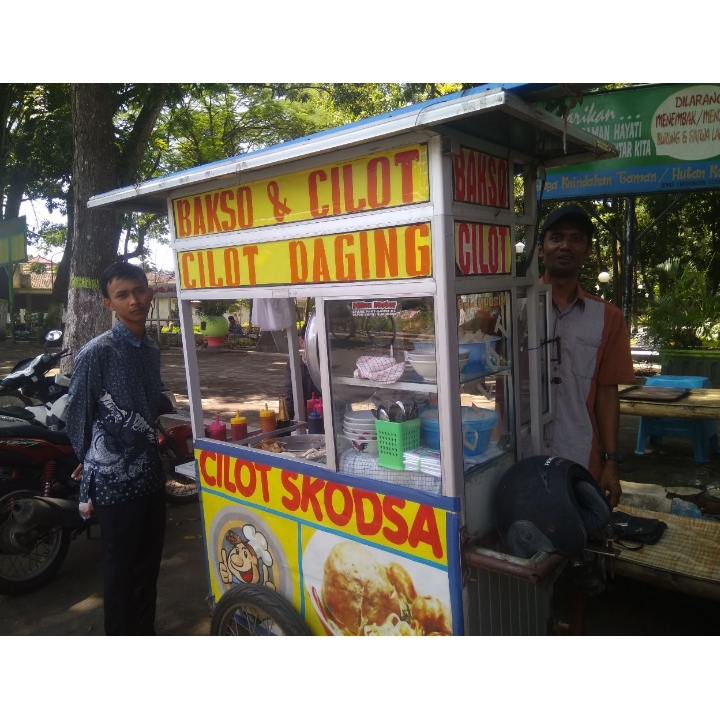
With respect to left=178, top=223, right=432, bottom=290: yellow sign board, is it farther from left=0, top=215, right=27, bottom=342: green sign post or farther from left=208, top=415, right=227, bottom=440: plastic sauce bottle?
left=0, top=215, right=27, bottom=342: green sign post

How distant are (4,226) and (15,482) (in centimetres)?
929

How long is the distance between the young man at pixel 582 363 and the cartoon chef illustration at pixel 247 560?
1372mm

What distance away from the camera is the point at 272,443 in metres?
2.84

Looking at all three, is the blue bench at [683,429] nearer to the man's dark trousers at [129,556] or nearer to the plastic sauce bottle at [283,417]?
the plastic sauce bottle at [283,417]

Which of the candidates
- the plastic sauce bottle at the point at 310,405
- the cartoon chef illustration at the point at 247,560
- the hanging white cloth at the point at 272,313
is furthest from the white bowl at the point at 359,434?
the hanging white cloth at the point at 272,313

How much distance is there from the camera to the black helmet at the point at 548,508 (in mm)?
1812

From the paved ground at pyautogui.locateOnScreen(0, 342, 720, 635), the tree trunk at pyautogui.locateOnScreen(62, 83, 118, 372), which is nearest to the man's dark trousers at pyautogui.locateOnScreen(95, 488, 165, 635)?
the paved ground at pyautogui.locateOnScreen(0, 342, 720, 635)

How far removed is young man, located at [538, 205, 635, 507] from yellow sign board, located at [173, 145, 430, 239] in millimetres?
965

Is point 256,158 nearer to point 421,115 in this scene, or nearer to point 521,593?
point 421,115

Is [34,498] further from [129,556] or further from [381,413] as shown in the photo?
[381,413]

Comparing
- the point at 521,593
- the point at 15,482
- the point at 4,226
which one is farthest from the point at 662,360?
the point at 4,226

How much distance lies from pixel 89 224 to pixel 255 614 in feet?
15.1

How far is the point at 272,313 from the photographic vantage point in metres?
3.33

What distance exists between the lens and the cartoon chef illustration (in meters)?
2.51
